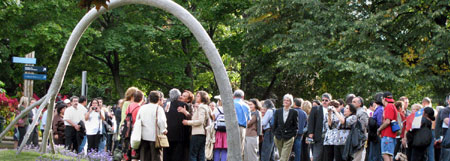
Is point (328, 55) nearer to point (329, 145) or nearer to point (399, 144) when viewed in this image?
point (399, 144)

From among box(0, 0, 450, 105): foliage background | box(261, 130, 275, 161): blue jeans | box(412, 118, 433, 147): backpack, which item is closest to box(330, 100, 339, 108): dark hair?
box(261, 130, 275, 161): blue jeans

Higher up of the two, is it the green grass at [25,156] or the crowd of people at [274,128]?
the crowd of people at [274,128]

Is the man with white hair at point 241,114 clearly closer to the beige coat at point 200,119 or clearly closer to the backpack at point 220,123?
the backpack at point 220,123

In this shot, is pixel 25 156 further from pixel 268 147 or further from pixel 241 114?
pixel 268 147

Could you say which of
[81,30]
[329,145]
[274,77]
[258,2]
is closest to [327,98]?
[329,145]

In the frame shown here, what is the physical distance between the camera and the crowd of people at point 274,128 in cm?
1224

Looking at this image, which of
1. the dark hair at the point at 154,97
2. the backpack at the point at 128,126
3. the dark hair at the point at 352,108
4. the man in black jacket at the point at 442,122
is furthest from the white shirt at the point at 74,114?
the man in black jacket at the point at 442,122

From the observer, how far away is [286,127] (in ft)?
47.6

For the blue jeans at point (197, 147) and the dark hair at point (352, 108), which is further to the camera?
the dark hair at point (352, 108)

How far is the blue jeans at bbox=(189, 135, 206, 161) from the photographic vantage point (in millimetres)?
13438

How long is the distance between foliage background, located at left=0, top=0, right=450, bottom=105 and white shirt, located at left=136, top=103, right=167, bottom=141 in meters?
9.21

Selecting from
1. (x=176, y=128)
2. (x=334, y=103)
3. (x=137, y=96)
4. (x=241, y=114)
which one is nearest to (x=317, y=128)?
(x=334, y=103)

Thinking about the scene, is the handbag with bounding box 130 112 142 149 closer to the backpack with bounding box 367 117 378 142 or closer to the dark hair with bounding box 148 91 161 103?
the dark hair with bounding box 148 91 161 103

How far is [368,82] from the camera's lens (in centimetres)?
2445
